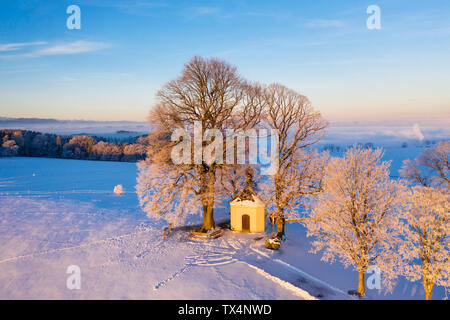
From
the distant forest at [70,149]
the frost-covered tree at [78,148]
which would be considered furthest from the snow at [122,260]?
the frost-covered tree at [78,148]

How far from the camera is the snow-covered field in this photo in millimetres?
10812

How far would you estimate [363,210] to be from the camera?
14000 millimetres

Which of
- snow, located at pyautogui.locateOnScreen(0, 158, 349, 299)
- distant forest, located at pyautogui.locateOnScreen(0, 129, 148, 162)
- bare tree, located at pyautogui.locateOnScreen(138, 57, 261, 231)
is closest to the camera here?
snow, located at pyautogui.locateOnScreen(0, 158, 349, 299)

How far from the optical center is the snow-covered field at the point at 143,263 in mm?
10812

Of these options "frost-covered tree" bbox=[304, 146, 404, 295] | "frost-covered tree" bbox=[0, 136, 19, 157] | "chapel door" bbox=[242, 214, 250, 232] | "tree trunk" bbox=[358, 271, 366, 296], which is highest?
"frost-covered tree" bbox=[0, 136, 19, 157]

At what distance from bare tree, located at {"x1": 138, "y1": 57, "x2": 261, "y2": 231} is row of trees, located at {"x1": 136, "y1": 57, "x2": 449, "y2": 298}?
68mm

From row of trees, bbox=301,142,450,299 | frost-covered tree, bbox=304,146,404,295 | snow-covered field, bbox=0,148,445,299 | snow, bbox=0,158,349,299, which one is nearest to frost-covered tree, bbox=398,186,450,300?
row of trees, bbox=301,142,450,299

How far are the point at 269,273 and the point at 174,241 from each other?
6.94 meters

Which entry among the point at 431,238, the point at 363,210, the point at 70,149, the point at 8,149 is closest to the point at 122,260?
the point at 363,210

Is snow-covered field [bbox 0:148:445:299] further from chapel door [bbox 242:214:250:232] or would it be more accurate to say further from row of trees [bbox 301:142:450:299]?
row of trees [bbox 301:142:450:299]

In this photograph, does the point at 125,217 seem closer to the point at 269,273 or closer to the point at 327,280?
the point at 269,273

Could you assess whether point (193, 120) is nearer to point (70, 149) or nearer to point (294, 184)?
point (294, 184)

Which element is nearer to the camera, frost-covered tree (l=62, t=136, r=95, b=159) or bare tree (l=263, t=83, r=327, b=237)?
bare tree (l=263, t=83, r=327, b=237)
